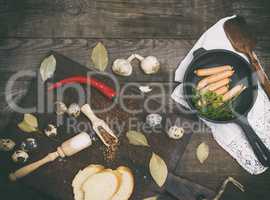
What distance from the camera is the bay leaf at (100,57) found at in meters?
1.20

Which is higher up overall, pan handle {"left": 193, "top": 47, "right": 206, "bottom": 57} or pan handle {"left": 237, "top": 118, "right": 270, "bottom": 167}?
pan handle {"left": 193, "top": 47, "right": 206, "bottom": 57}

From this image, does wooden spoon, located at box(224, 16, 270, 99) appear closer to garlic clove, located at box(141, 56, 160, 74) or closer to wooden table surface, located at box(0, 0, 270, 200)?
wooden table surface, located at box(0, 0, 270, 200)

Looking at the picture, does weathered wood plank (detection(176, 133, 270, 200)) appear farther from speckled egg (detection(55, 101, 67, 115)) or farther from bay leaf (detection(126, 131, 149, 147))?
speckled egg (detection(55, 101, 67, 115))

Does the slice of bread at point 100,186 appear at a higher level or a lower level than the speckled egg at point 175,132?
lower

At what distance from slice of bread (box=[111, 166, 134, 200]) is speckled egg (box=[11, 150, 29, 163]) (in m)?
0.26

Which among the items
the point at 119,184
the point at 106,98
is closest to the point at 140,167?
the point at 119,184

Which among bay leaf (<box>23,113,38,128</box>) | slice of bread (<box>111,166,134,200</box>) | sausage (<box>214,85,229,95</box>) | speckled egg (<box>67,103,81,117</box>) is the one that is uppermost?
sausage (<box>214,85,229,95</box>)

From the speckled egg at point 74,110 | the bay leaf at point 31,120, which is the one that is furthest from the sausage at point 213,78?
the bay leaf at point 31,120

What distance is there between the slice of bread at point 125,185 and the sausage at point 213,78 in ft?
0.99

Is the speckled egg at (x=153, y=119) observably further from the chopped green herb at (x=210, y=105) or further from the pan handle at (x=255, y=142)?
the pan handle at (x=255, y=142)

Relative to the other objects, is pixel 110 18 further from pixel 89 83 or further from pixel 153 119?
pixel 153 119

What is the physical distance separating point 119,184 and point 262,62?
1.77 feet

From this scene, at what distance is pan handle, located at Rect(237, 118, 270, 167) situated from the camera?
1.15 m

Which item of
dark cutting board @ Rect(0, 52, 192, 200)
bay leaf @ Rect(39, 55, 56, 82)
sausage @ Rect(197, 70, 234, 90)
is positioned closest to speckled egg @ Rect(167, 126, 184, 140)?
dark cutting board @ Rect(0, 52, 192, 200)
